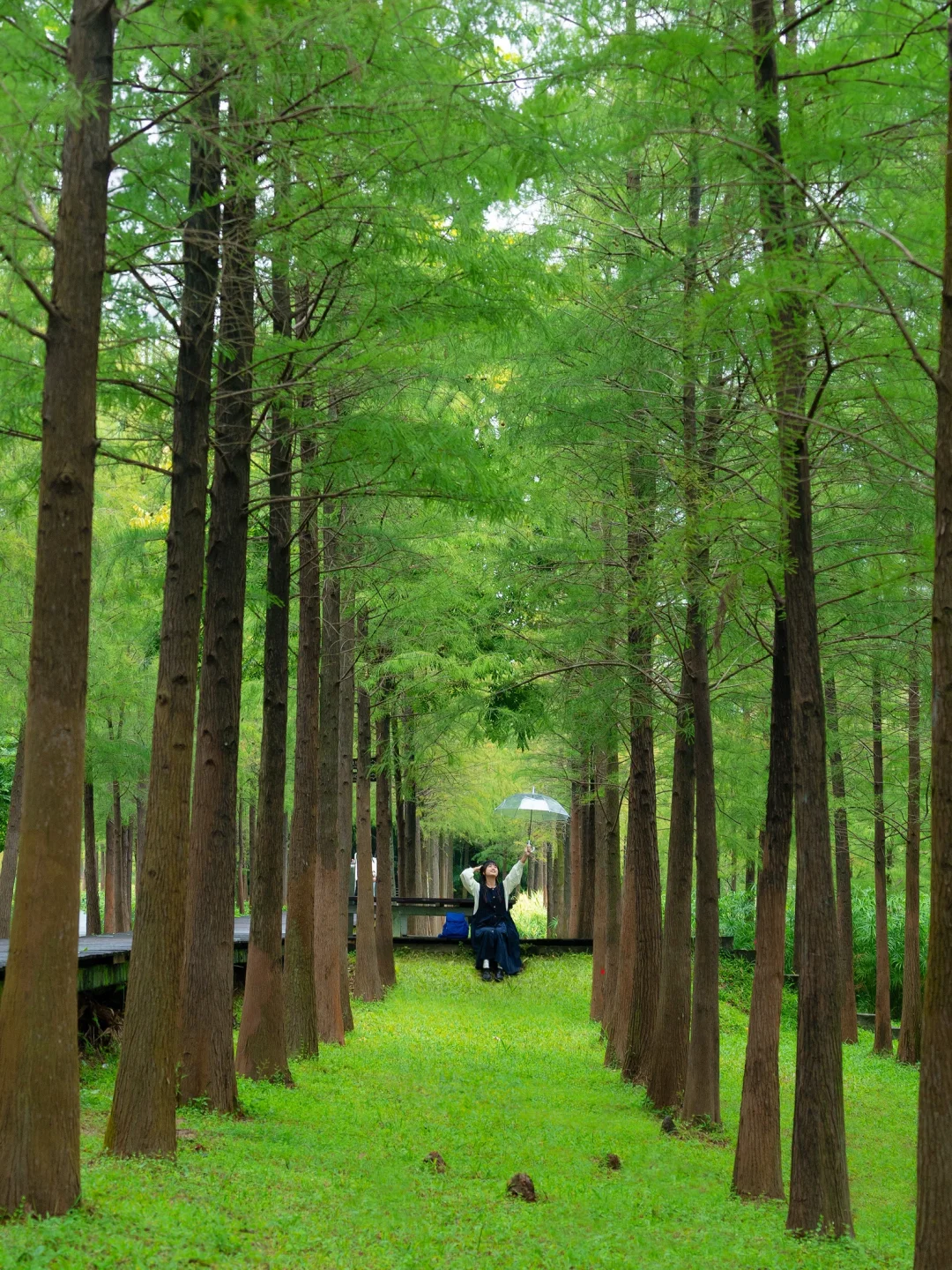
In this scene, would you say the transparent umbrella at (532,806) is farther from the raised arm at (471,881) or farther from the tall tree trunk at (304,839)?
the tall tree trunk at (304,839)

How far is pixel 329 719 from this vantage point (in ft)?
48.6

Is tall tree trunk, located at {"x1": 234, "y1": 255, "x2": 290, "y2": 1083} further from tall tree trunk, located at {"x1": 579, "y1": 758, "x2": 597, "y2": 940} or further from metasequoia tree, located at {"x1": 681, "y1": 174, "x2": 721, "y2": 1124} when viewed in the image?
tall tree trunk, located at {"x1": 579, "y1": 758, "x2": 597, "y2": 940}

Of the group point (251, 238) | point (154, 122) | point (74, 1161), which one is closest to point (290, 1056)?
point (74, 1161)

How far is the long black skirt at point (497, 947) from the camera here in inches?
870

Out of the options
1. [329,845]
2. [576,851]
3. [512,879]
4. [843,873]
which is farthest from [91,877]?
[843,873]

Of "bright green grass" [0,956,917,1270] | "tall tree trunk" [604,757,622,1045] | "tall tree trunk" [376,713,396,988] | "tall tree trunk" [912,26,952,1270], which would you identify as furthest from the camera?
"tall tree trunk" [376,713,396,988]

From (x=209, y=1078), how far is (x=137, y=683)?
12.6 metres

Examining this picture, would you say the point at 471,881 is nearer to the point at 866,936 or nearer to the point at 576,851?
the point at 576,851

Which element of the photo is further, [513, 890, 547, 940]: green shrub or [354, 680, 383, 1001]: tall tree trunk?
[513, 890, 547, 940]: green shrub

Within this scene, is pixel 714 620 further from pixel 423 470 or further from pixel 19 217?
pixel 19 217

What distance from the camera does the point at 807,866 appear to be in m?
8.05

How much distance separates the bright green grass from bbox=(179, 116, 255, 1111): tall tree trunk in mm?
482

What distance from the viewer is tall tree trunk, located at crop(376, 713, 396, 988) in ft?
63.1

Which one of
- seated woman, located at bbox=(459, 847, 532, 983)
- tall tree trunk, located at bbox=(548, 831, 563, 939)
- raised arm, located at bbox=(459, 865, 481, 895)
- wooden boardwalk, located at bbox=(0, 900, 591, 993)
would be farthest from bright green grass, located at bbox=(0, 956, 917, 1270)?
tall tree trunk, located at bbox=(548, 831, 563, 939)
